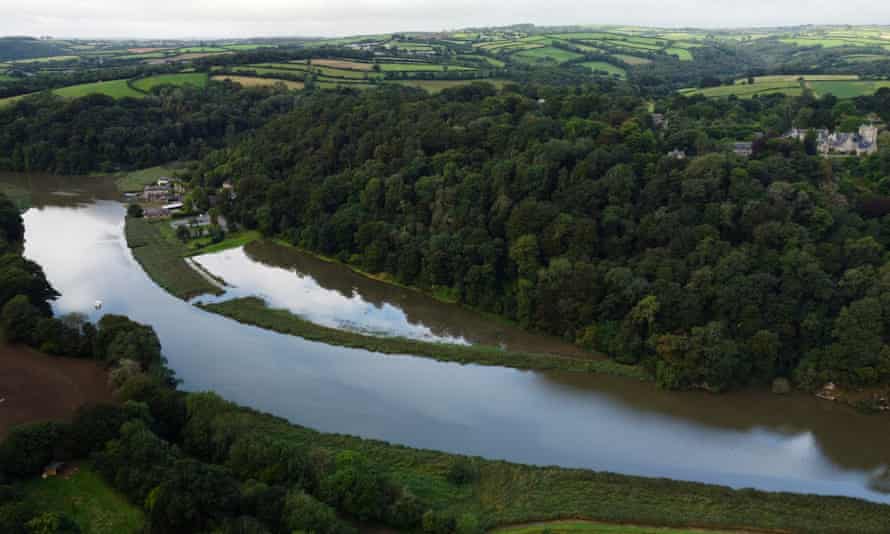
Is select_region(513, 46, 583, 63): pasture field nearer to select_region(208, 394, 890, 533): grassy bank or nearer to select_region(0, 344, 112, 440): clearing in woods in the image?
select_region(0, 344, 112, 440): clearing in woods

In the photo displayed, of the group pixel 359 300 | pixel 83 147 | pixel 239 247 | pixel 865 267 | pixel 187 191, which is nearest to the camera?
pixel 865 267

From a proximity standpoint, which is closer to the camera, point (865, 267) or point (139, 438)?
point (139, 438)

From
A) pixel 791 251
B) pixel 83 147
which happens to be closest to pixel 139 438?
pixel 791 251

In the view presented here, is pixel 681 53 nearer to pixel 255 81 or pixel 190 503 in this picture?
pixel 255 81

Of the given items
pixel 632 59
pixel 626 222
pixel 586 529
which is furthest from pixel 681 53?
pixel 586 529

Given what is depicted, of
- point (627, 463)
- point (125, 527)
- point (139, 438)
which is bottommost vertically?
point (627, 463)

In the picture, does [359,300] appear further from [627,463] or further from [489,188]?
[627,463]

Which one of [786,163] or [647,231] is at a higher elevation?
[786,163]
